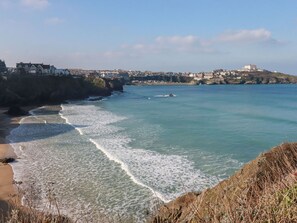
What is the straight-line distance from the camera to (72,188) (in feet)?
48.9

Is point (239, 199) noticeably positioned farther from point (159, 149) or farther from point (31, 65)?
point (31, 65)

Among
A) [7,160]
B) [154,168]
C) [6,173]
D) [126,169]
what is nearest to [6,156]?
[7,160]

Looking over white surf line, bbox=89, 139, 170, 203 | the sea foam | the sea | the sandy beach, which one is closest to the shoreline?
the sandy beach

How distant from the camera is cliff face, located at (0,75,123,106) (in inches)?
2266

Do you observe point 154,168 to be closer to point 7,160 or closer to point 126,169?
point 126,169

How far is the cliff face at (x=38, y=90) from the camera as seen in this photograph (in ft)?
189

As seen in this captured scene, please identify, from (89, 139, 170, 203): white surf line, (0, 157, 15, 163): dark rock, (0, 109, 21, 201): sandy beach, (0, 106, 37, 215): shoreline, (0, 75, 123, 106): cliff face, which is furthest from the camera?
(0, 75, 123, 106): cliff face

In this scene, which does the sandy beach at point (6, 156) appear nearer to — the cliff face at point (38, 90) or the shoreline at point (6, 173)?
the shoreline at point (6, 173)

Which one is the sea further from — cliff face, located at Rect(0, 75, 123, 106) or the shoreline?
cliff face, located at Rect(0, 75, 123, 106)

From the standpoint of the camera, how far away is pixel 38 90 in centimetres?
6512

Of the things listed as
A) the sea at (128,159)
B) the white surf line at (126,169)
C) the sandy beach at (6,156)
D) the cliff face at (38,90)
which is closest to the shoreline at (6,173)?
the sandy beach at (6,156)

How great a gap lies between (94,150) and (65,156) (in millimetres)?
2167

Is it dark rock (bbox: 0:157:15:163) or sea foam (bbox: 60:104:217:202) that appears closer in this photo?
sea foam (bbox: 60:104:217:202)

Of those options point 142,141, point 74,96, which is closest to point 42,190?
point 142,141
